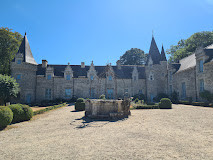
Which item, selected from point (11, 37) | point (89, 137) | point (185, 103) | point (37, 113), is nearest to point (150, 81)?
point (185, 103)

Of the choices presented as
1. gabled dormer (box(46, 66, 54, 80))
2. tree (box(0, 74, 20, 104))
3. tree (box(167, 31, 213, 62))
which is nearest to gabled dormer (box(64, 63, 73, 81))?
gabled dormer (box(46, 66, 54, 80))

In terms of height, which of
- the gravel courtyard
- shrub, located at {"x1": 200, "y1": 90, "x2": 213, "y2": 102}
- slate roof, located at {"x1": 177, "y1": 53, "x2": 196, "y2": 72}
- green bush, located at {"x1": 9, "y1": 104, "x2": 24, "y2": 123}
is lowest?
the gravel courtyard

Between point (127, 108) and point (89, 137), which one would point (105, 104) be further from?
point (89, 137)

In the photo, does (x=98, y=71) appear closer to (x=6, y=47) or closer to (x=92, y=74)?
(x=92, y=74)

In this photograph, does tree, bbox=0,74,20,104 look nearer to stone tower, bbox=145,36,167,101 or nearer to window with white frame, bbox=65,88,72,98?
window with white frame, bbox=65,88,72,98

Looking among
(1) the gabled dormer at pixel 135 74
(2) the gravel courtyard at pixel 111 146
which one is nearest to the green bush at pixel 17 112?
(2) the gravel courtyard at pixel 111 146

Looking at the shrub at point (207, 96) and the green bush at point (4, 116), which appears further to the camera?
the shrub at point (207, 96)

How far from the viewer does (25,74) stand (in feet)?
76.6

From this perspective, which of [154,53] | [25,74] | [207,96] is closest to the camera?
[207,96]

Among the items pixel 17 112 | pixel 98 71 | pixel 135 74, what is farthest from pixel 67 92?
pixel 17 112

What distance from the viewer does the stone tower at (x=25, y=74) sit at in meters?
22.9

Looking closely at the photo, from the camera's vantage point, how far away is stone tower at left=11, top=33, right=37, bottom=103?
22.9 m

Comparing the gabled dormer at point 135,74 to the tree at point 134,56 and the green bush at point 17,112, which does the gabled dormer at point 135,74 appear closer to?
the tree at point 134,56

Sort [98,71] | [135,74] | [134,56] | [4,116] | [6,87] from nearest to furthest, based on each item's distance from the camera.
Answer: [4,116] < [6,87] < [135,74] < [98,71] < [134,56]
